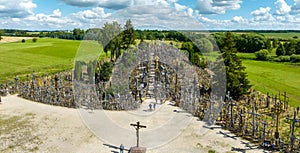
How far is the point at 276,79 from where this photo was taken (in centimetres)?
4175

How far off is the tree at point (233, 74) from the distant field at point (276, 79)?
4.75 meters

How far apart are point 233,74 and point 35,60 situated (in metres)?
41.2

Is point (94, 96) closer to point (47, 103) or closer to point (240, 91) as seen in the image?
point (47, 103)

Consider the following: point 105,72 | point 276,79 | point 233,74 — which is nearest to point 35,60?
point 105,72

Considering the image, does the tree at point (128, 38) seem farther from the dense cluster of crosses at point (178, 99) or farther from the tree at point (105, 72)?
the tree at point (105, 72)

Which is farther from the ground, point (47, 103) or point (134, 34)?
point (134, 34)

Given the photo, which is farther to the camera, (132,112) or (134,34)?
(134,34)

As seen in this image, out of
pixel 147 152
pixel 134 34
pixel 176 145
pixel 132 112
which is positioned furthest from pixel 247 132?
pixel 134 34

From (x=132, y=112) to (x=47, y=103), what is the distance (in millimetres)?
8432

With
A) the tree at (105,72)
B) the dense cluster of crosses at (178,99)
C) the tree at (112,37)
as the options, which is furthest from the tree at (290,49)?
the tree at (105,72)

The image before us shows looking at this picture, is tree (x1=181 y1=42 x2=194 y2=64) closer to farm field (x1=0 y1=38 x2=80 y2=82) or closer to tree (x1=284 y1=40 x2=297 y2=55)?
farm field (x1=0 y1=38 x2=80 y2=82)

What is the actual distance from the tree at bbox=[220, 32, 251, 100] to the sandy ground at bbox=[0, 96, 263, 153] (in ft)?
24.0

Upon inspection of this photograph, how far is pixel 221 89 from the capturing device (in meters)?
29.6

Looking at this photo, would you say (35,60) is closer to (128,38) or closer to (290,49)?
(128,38)
